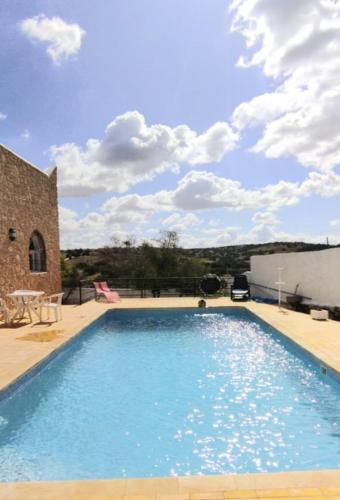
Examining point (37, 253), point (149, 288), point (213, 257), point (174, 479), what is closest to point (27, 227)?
point (37, 253)

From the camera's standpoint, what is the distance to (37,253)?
13.0 metres

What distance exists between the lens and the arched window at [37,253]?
1259 cm

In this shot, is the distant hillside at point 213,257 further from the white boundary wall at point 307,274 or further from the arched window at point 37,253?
the arched window at point 37,253

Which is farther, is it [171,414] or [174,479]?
[171,414]

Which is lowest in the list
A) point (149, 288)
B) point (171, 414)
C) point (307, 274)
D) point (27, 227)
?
→ point (171, 414)

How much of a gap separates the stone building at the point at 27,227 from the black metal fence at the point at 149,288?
88 cm

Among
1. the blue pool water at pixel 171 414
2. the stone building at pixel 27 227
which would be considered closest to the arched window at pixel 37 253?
the stone building at pixel 27 227

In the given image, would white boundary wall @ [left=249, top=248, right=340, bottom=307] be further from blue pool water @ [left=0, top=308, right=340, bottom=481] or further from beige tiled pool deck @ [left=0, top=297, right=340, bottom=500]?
blue pool water @ [left=0, top=308, right=340, bottom=481]

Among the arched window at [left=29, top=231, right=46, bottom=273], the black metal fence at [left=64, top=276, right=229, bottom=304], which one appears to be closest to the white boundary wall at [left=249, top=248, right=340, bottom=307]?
the black metal fence at [left=64, top=276, right=229, bottom=304]

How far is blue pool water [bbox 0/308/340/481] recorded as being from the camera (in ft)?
11.0

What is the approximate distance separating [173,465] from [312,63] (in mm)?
7886

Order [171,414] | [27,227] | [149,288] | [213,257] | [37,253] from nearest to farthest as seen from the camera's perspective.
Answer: [171,414] → [27,227] → [37,253] → [149,288] → [213,257]

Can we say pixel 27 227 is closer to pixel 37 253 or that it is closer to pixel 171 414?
pixel 37 253

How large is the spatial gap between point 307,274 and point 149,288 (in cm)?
639
